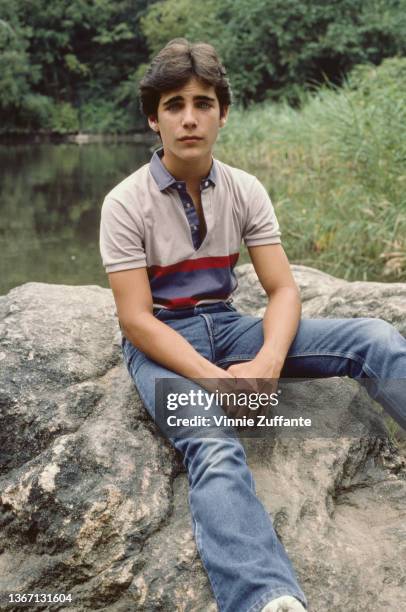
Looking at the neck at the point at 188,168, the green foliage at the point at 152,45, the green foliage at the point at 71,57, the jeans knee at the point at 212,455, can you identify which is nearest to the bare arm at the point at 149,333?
the jeans knee at the point at 212,455

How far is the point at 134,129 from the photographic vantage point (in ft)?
113

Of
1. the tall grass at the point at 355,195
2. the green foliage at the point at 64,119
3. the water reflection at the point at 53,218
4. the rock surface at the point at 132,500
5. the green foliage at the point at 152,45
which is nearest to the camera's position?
the rock surface at the point at 132,500

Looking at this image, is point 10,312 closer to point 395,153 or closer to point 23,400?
point 23,400

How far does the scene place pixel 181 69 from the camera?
2.30m

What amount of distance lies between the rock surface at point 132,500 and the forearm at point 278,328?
0.25m

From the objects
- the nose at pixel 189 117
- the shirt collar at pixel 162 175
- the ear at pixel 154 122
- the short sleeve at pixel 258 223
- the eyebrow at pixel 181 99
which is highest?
the eyebrow at pixel 181 99

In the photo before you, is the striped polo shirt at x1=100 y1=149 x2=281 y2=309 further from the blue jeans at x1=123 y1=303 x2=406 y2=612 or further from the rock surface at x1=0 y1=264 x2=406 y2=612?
the rock surface at x1=0 y1=264 x2=406 y2=612

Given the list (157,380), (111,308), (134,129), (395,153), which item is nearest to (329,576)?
(157,380)

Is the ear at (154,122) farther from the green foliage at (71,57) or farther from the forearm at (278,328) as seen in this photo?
the green foliage at (71,57)

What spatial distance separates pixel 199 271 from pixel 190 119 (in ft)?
1.66

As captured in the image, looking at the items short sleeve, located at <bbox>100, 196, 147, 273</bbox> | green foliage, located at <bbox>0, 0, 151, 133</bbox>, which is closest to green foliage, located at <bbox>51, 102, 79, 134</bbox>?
green foliage, located at <bbox>0, 0, 151, 133</bbox>

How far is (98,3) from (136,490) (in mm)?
35369

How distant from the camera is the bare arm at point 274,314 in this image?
219cm

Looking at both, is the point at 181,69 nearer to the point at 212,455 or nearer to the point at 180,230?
the point at 180,230
